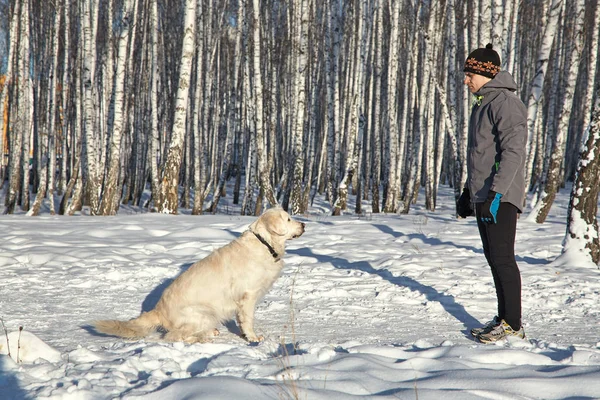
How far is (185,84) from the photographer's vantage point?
9164mm

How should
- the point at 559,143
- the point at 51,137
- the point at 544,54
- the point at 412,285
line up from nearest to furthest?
the point at 412,285 < the point at 559,143 < the point at 544,54 < the point at 51,137

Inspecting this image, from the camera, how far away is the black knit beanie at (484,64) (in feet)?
11.8

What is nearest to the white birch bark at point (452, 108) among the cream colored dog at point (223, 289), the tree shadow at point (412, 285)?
the tree shadow at point (412, 285)

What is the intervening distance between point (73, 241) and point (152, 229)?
4.33ft

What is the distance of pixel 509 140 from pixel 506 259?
0.82 metres

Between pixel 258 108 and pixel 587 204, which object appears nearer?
pixel 587 204

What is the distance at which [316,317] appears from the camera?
426 centimetres

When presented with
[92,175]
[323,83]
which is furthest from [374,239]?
[323,83]

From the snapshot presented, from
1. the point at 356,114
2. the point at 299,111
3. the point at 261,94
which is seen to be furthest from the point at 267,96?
the point at 299,111

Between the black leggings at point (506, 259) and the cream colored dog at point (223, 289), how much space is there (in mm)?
1483

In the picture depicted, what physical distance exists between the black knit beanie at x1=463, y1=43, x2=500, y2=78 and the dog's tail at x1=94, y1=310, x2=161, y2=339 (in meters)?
2.88

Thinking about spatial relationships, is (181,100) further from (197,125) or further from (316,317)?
(316,317)

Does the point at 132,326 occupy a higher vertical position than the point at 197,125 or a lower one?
lower

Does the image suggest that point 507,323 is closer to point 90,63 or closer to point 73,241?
point 73,241
